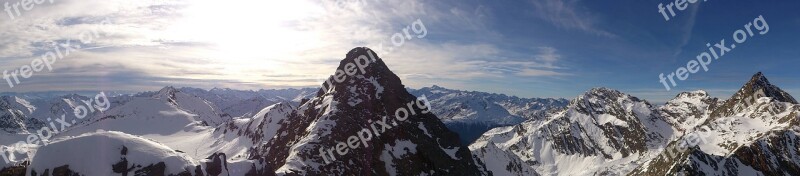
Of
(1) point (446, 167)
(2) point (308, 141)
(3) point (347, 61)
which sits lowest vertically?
(1) point (446, 167)

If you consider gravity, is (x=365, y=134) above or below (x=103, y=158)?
below

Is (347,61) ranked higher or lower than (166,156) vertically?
higher

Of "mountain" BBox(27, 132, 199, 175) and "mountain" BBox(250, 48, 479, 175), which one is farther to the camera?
"mountain" BBox(250, 48, 479, 175)

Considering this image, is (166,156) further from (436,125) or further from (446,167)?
(436,125)

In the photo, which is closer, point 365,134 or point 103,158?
point 103,158

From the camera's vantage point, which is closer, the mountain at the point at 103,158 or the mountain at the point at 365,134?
the mountain at the point at 103,158

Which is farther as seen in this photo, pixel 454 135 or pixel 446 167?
pixel 454 135

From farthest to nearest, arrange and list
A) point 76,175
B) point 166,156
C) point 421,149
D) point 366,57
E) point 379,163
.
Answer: point 366,57 < point 421,149 < point 379,163 < point 166,156 < point 76,175

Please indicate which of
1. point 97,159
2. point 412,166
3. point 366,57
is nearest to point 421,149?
point 412,166
